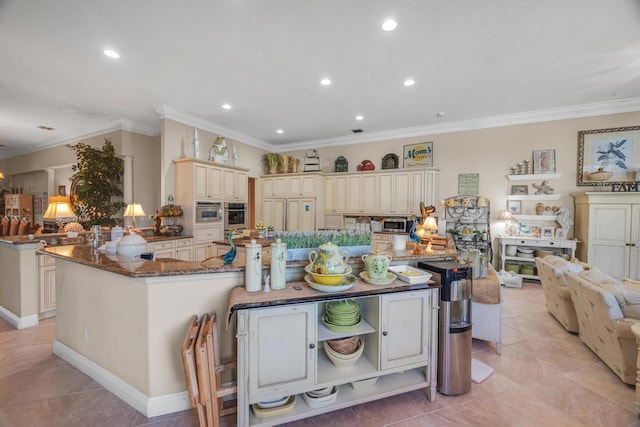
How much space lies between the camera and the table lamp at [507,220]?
16.2ft

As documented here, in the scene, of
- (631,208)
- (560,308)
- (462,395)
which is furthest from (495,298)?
(631,208)

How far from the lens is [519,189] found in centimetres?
501

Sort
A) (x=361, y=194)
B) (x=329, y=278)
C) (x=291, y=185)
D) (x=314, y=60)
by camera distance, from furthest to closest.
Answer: (x=291, y=185)
(x=361, y=194)
(x=314, y=60)
(x=329, y=278)

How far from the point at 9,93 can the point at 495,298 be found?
713 cm

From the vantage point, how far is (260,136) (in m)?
6.34

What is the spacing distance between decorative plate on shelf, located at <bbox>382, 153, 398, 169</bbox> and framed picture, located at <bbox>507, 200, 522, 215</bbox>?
228 cm

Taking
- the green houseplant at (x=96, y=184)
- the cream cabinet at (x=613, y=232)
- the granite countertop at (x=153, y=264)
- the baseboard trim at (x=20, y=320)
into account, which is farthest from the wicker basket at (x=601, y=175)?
the green houseplant at (x=96, y=184)

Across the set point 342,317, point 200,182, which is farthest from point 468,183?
point 200,182

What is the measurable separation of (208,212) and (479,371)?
459cm

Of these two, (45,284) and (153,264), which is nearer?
(153,264)

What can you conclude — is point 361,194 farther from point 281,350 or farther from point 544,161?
point 281,350

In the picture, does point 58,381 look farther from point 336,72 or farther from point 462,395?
point 336,72

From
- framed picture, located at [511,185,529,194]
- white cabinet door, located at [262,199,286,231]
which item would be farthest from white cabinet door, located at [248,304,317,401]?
framed picture, located at [511,185,529,194]

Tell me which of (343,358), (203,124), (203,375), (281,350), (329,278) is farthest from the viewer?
(203,124)
